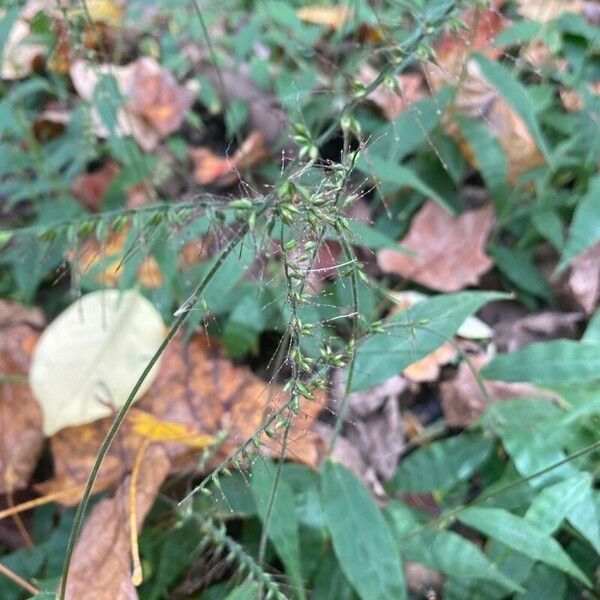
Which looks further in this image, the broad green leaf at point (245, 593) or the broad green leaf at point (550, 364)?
the broad green leaf at point (550, 364)

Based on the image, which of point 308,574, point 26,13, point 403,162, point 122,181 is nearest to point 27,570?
point 308,574

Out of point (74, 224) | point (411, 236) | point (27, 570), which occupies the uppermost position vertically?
point (74, 224)

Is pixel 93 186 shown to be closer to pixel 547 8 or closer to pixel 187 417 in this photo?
pixel 187 417

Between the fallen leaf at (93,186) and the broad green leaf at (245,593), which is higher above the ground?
the fallen leaf at (93,186)

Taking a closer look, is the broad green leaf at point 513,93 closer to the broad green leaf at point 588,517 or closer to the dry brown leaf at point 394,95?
the dry brown leaf at point 394,95

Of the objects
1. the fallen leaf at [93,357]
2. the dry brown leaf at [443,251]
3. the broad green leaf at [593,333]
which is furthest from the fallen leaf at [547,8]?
the fallen leaf at [93,357]

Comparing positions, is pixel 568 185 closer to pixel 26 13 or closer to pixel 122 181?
pixel 122 181
